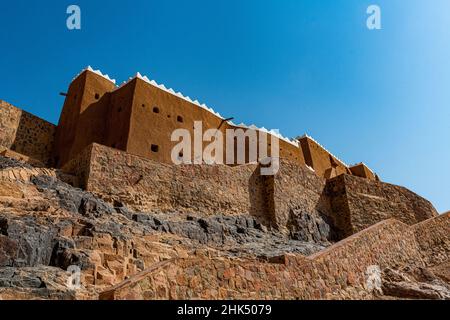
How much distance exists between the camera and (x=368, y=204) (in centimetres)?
2503

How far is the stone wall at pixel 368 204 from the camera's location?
2397 cm

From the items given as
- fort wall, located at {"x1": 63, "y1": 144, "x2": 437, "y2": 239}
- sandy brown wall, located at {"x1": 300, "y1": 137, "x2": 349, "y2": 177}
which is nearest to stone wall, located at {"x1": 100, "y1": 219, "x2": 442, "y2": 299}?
fort wall, located at {"x1": 63, "y1": 144, "x2": 437, "y2": 239}

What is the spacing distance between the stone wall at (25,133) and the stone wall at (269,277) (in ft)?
52.9

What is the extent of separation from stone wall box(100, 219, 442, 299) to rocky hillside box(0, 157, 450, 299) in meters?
0.26

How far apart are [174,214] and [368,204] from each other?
13.3 meters

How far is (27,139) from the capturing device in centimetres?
2211

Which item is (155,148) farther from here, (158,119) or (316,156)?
(316,156)

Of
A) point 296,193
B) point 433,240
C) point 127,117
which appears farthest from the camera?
point 296,193

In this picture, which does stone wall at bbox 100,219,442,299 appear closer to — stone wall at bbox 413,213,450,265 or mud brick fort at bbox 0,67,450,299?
mud brick fort at bbox 0,67,450,299

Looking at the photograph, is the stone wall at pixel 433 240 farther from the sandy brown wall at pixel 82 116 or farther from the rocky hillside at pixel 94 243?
the sandy brown wall at pixel 82 116

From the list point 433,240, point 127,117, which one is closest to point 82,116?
point 127,117

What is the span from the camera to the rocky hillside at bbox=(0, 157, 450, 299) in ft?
28.1
